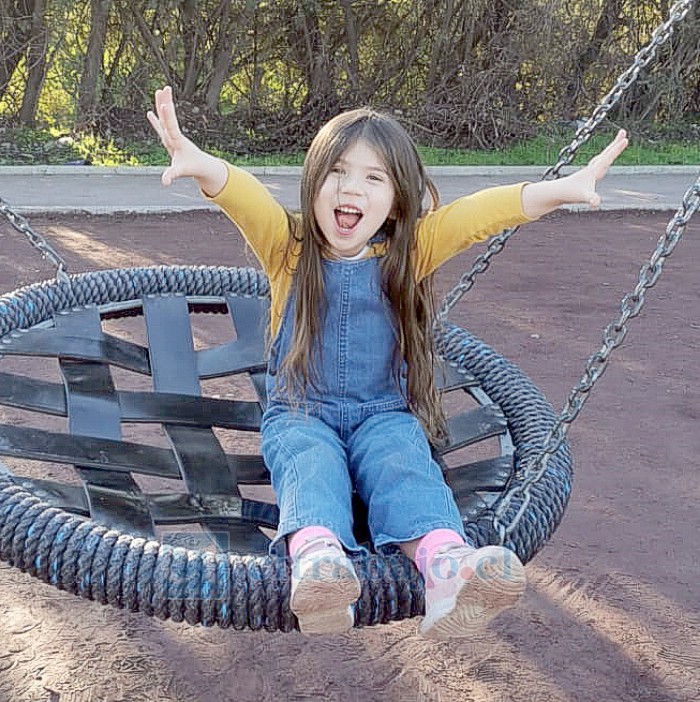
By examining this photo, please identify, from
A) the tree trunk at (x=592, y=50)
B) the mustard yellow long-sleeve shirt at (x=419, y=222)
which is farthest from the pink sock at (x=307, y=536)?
the tree trunk at (x=592, y=50)

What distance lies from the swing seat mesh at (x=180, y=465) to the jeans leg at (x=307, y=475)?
0.17ft

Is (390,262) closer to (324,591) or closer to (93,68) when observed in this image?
(324,591)

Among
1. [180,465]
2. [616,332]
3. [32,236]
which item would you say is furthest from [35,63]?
[616,332]

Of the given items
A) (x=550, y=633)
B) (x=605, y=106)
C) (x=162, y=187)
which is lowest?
(x=550, y=633)

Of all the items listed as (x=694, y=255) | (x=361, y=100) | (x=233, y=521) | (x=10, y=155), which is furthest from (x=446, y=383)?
(x=361, y=100)

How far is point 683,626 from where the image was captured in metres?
1.80

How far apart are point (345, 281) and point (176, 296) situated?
648mm

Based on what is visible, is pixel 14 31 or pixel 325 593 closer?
pixel 325 593

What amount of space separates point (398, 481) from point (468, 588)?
22 cm

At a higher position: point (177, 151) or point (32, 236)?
point (177, 151)

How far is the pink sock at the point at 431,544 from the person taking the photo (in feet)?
3.67

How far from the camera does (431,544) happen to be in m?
1.13

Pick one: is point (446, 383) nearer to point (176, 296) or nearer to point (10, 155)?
point (176, 296)

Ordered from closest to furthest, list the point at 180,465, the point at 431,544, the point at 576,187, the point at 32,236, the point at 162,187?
1. the point at 431,544
2. the point at 576,187
3. the point at 180,465
4. the point at 32,236
5. the point at 162,187
